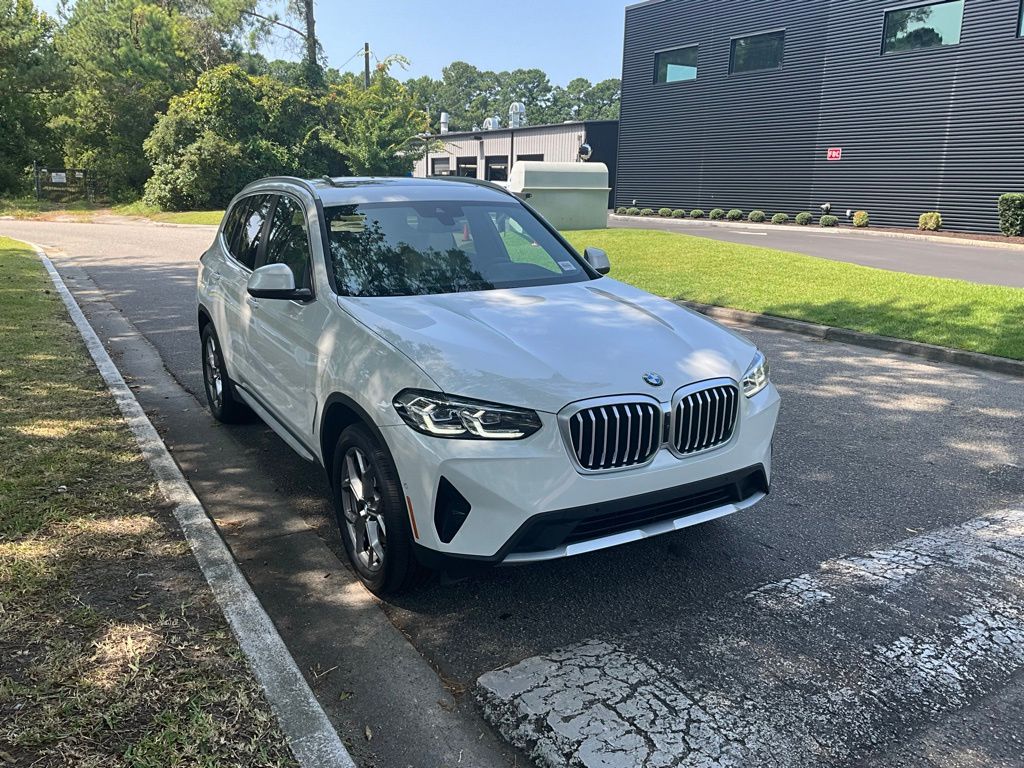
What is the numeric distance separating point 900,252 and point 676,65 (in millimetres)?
20766

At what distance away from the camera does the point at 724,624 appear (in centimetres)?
334

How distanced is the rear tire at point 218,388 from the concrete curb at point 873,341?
6571 mm

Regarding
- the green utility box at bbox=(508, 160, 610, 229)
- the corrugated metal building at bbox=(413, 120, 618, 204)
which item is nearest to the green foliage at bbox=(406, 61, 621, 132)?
the corrugated metal building at bbox=(413, 120, 618, 204)

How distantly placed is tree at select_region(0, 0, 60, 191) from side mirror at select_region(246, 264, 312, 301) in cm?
3808

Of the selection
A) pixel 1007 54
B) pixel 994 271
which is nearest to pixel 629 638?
pixel 994 271

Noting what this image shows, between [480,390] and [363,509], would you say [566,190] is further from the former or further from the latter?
[480,390]

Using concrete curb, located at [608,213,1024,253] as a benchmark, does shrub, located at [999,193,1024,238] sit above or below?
above

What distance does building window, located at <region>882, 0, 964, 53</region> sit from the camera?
2672cm

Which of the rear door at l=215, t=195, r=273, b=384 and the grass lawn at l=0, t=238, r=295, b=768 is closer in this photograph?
the grass lawn at l=0, t=238, r=295, b=768

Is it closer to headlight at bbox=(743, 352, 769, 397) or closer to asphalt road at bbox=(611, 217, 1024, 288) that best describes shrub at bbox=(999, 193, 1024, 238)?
asphalt road at bbox=(611, 217, 1024, 288)

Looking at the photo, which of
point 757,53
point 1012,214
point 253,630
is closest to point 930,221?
point 1012,214

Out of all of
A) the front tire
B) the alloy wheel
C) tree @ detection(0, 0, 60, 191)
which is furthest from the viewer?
tree @ detection(0, 0, 60, 191)

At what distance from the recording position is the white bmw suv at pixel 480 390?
306 cm

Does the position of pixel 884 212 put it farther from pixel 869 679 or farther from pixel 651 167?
pixel 869 679
